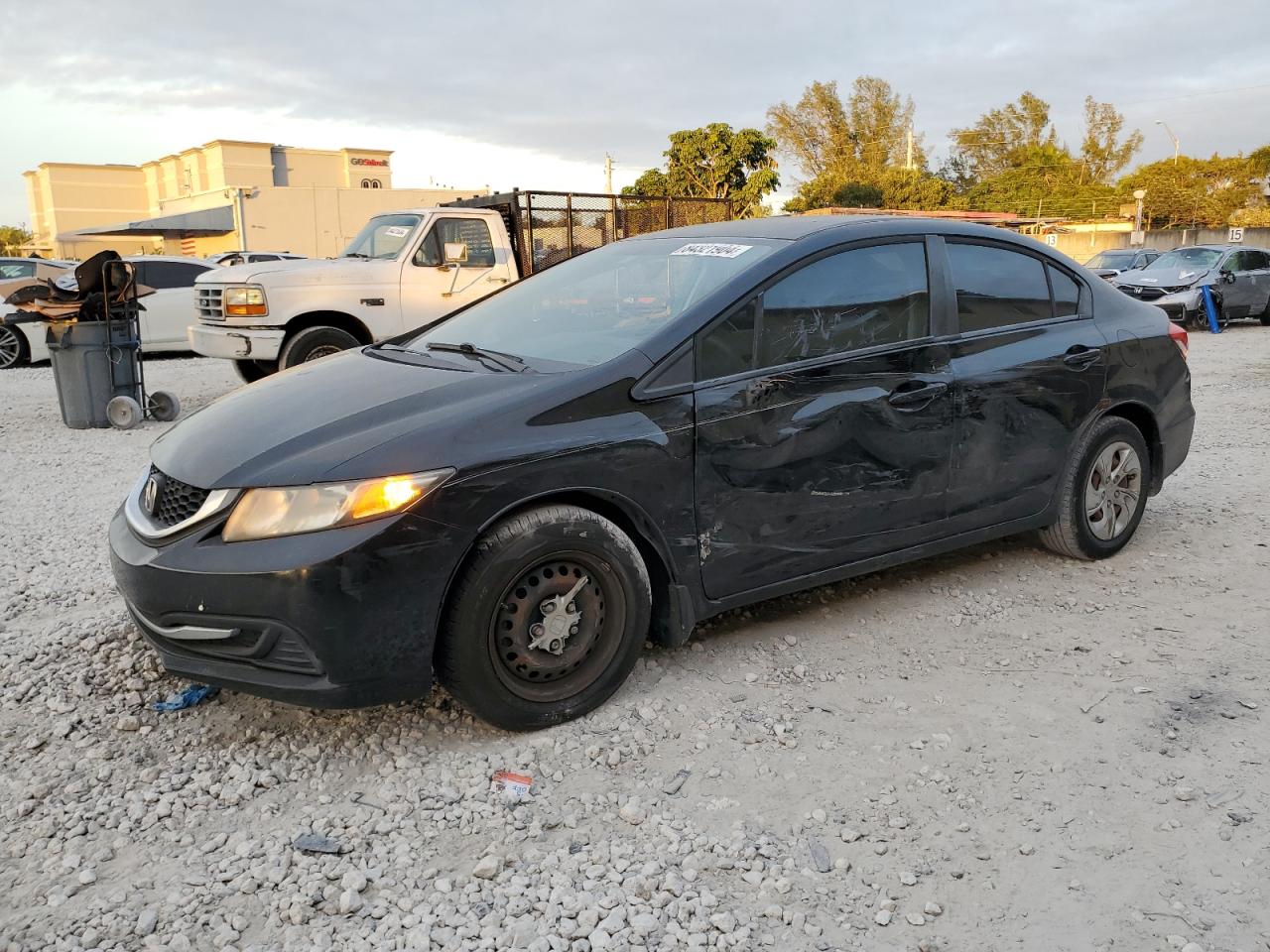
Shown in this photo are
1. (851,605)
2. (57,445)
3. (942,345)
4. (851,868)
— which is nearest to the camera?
(851,868)

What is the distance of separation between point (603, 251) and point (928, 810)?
2.77 m

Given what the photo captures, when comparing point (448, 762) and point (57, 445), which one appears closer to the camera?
point (448, 762)

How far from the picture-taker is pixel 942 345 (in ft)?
13.4

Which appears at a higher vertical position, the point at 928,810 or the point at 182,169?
the point at 182,169

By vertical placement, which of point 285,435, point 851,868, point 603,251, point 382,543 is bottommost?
point 851,868

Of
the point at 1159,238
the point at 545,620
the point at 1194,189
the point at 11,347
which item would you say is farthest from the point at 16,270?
the point at 1194,189

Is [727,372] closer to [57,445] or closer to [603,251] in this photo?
[603,251]

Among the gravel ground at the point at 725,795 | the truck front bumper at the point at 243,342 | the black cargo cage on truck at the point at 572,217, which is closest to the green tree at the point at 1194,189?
the black cargo cage on truck at the point at 572,217

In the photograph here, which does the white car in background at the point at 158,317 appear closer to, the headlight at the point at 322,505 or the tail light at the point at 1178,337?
the headlight at the point at 322,505

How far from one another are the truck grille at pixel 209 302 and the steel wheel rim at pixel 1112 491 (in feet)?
25.4

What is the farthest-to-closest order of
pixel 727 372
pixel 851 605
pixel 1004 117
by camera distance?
pixel 1004 117 → pixel 851 605 → pixel 727 372

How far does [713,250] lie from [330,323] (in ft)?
21.8

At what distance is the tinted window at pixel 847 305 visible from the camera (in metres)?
3.70

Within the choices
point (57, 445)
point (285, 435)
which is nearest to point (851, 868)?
point (285, 435)
